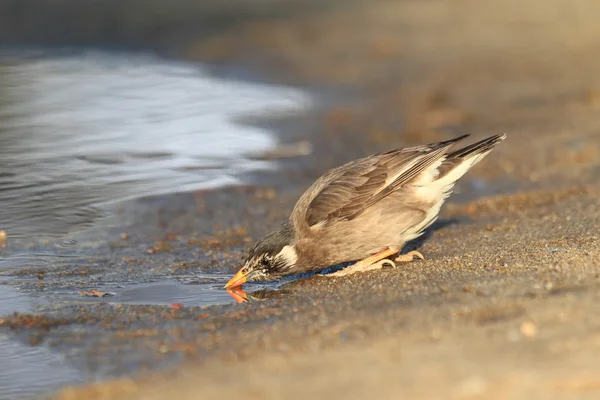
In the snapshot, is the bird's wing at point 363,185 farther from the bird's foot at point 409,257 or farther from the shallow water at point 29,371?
the shallow water at point 29,371

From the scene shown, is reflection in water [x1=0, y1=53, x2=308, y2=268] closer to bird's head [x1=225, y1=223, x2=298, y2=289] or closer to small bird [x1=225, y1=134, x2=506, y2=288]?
bird's head [x1=225, y1=223, x2=298, y2=289]

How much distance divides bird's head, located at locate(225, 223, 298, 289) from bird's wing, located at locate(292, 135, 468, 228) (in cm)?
23

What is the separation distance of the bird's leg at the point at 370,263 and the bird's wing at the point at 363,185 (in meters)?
0.38

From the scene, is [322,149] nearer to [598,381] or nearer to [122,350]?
[122,350]

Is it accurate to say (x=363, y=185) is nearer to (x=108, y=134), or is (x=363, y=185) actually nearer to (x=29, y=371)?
(x=29, y=371)

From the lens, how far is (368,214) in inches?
307

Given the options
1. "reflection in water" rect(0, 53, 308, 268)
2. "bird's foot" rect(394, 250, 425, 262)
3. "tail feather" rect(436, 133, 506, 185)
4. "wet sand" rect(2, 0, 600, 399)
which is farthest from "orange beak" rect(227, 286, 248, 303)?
"reflection in water" rect(0, 53, 308, 268)

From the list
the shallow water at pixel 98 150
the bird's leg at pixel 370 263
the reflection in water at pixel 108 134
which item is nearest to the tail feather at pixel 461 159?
the bird's leg at pixel 370 263

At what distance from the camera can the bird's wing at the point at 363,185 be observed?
776 cm

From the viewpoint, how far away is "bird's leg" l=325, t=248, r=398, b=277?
7.69 m

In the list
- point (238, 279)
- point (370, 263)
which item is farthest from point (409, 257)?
point (238, 279)

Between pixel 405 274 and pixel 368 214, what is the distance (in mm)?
853

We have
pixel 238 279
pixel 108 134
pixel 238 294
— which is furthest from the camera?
pixel 108 134

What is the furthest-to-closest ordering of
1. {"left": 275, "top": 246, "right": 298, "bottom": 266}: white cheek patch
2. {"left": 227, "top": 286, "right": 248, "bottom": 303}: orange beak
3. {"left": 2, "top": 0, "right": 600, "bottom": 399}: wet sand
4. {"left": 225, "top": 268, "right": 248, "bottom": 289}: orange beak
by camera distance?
{"left": 275, "top": 246, "right": 298, "bottom": 266}: white cheek patch < {"left": 225, "top": 268, "right": 248, "bottom": 289}: orange beak < {"left": 227, "top": 286, "right": 248, "bottom": 303}: orange beak < {"left": 2, "top": 0, "right": 600, "bottom": 399}: wet sand
